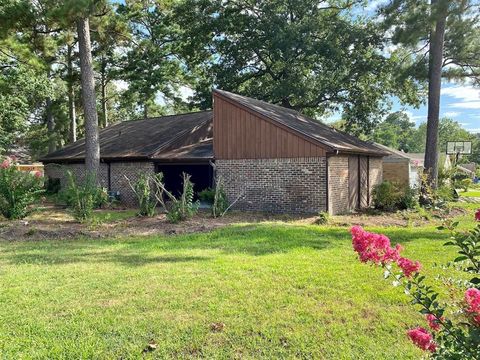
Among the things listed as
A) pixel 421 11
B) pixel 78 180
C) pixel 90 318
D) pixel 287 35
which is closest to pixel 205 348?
pixel 90 318

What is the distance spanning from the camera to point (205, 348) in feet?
12.2

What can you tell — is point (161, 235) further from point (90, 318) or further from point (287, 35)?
point (287, 35)

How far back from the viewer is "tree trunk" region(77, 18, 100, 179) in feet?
54.9

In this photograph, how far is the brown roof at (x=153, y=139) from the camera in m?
18.0

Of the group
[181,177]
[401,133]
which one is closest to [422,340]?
[181,177]

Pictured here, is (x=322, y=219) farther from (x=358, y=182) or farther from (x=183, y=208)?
(x=358, y=182)

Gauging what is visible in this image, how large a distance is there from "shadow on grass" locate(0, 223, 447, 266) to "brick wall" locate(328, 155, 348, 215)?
11.4ft

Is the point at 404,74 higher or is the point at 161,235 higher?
the point at 404,74

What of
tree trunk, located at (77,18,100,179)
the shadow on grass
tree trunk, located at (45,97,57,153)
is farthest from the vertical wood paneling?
tree trunk, located at (45,97,57,153)

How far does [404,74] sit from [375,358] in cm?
1742

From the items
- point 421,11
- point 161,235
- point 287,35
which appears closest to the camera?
point 161,235

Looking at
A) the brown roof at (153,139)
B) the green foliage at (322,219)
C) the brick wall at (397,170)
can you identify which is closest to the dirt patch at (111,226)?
the green foliage at (322,219)

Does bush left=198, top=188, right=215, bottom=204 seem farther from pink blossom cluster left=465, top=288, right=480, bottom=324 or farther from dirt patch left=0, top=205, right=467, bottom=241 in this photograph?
pink blossom cluster left=465, top=288, right=480, bottom=324

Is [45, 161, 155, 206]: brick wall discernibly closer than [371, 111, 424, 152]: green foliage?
Yes
